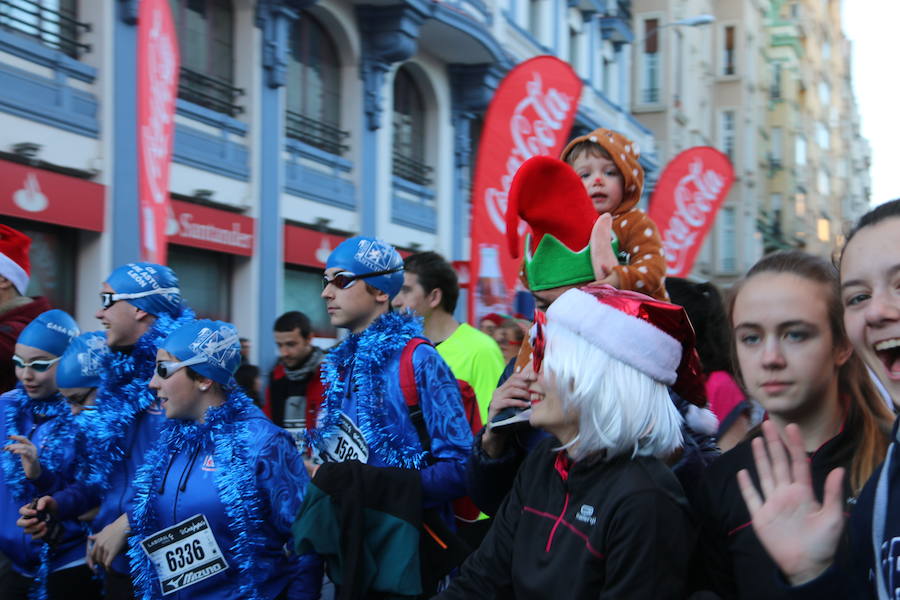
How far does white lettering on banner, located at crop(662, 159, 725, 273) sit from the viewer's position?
50.2ft

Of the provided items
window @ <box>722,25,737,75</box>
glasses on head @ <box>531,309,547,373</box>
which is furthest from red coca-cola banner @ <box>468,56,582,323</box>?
window @ <box>722,25,737,75</box>

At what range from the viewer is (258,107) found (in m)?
11.6

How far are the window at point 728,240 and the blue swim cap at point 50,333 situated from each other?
35231 mm

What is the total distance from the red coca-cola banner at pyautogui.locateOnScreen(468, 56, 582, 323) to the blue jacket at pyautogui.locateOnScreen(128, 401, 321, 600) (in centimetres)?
416

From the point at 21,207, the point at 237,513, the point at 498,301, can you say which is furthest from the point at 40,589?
the point at 21,207

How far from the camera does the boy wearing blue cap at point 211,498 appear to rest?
3.42m

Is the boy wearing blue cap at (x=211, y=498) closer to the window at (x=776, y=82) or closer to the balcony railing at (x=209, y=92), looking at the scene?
the balcony railing at (x=209, y=92)

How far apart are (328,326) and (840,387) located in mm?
11641

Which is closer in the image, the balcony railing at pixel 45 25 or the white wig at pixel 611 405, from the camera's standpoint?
the white wig at pixel 611 405

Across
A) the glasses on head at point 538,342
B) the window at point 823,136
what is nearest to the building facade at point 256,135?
the glasses on head at point 538,342

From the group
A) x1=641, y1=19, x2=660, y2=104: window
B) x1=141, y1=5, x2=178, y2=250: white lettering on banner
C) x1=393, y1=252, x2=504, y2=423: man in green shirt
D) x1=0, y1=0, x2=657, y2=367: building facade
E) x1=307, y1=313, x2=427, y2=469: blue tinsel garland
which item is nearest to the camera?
x1=307, y1=313, x2=427, y2=469: blue tinsel garland

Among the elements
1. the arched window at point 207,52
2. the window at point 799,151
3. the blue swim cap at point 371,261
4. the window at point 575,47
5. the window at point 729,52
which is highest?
the window at point 729,52

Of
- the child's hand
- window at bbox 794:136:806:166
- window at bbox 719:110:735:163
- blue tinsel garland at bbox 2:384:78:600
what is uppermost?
window at bbox 794:136:806:166

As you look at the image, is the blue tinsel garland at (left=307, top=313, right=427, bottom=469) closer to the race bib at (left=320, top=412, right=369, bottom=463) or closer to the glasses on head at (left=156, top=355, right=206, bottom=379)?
the race bib at (left=320, top=412, right=369, bottom=463)
